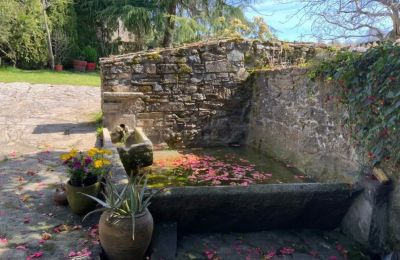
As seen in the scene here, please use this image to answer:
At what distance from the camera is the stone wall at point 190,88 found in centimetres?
617

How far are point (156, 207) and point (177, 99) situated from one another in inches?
143

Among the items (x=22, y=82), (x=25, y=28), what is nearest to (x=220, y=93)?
(x=22, y=82)

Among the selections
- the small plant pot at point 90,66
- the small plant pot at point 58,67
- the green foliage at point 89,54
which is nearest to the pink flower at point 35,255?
the small plant pot at point 58,67

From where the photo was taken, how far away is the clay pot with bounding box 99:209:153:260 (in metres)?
2.58

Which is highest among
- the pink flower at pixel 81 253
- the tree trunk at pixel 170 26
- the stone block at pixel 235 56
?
the tree trunk at pixel 170 26

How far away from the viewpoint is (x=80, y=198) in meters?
3.23

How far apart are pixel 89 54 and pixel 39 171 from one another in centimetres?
1391

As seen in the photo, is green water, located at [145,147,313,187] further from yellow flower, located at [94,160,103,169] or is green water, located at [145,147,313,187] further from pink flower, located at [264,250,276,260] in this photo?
pink flower, located at [264,250,276,260]

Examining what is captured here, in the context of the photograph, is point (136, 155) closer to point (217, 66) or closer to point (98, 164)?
point (98, 164)

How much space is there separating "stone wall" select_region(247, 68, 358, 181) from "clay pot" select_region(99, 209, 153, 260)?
2622mm

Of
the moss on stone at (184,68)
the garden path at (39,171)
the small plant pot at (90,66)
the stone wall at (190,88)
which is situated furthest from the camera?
the small plant pot at (90,66)

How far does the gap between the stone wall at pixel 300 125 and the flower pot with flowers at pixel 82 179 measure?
112 inches

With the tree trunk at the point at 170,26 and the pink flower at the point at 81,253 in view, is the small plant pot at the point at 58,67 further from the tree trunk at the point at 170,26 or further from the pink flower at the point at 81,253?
the pink flower at the point at 81,253

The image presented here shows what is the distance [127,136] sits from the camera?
19.3 feet
